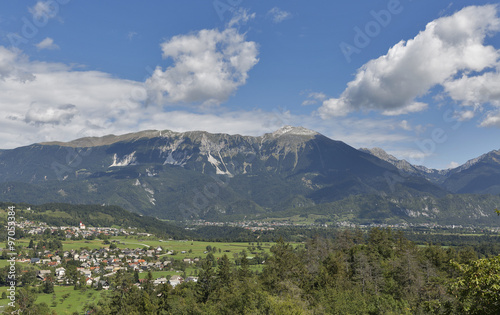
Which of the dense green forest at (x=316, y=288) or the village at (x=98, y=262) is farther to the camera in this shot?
the village at (x=98, y=262)

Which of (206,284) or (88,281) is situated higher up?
(206,284)

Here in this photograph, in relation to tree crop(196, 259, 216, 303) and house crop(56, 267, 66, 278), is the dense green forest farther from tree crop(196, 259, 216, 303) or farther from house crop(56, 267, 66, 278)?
house crop(56, 267, 66, 278)

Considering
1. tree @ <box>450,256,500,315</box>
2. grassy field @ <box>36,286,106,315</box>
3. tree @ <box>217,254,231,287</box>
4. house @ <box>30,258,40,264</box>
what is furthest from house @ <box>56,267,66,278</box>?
tree @ <box>450,256,500,315</box>

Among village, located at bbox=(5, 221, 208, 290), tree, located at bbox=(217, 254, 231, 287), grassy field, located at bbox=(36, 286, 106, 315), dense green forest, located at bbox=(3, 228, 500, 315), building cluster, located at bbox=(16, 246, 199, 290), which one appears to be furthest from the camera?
building cluster, located at bbox=(16, 246, 199, 290)

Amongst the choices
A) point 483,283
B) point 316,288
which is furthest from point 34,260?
point 483,283

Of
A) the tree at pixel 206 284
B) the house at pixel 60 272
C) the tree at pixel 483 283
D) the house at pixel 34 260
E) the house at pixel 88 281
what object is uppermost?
the tree at pixel 483 283

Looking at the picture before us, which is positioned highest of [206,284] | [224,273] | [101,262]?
[224,273]

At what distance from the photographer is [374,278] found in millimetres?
59438

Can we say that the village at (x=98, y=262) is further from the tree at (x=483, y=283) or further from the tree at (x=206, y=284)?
the tree at (x=483, y=283)

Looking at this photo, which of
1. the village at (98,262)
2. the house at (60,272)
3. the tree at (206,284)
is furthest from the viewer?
the house at (60,272)

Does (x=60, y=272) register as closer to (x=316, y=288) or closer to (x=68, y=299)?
(x=68, y=299)

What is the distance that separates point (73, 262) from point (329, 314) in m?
144

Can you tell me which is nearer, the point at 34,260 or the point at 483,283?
the point at 483,283

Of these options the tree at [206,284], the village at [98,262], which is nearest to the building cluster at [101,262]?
the village at [98,262]
